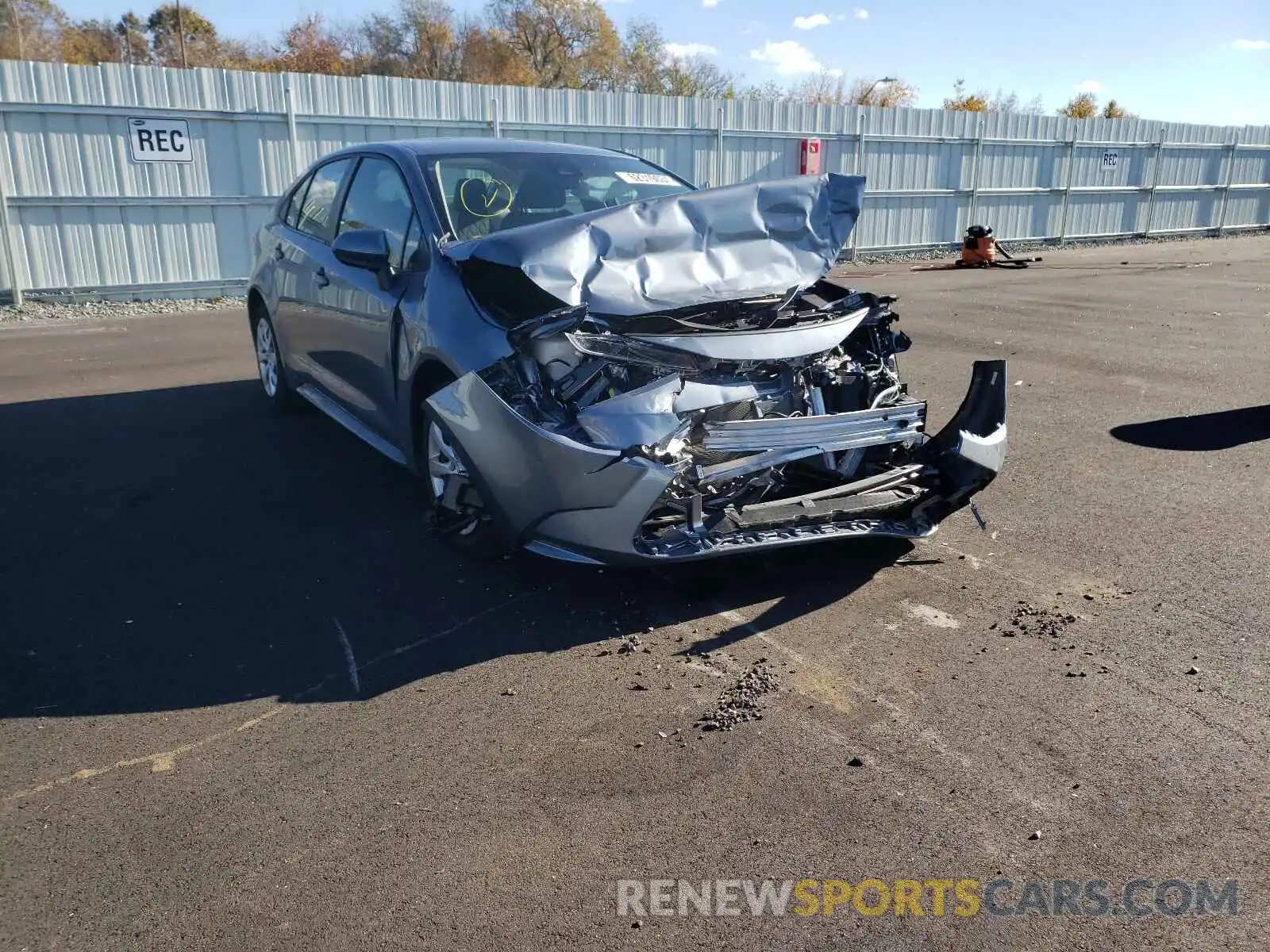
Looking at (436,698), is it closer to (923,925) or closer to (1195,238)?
(923,925)

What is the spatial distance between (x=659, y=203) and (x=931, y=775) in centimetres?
266

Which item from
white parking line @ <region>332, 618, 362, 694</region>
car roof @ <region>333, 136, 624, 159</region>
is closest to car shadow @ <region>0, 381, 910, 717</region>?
white parking line @ <region>332, 618, 362, 694</region>

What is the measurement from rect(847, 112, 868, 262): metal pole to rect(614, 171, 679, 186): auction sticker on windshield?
45.3 feet

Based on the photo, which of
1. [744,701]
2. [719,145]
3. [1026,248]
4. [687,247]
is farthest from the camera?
[1026,248]

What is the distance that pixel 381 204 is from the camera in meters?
5.35

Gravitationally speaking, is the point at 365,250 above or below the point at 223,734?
above

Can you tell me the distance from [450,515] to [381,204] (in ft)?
6.19

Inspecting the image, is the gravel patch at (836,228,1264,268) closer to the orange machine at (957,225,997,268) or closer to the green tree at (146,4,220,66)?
the orange machine at (957,225,997,268)

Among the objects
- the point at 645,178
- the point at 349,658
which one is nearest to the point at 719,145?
the point at 645,178

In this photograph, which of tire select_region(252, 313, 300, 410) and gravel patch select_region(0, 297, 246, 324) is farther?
gravel patch select_region(0, 297, 246, 324)

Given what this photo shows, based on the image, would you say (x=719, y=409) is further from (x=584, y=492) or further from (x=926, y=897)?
(x=926, y=897)

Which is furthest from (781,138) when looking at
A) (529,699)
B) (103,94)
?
(529,699)

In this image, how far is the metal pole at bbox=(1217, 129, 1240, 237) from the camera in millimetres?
26547

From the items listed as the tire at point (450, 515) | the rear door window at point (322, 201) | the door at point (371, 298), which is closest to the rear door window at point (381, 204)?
the door at point (371, 298)
